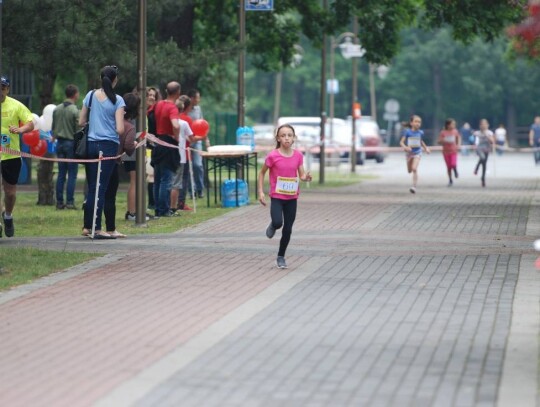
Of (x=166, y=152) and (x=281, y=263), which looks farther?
(x=166, y=152)

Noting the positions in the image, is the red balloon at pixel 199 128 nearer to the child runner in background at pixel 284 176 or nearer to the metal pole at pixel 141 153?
the metal pole at pixel 141 153

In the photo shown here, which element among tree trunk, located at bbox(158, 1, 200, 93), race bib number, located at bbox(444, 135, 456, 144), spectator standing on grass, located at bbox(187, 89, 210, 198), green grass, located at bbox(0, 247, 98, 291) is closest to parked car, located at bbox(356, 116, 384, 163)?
race bib number, located at bbox(444, 135, 456, 144)

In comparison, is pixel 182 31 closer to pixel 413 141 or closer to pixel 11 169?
pixel 413 141

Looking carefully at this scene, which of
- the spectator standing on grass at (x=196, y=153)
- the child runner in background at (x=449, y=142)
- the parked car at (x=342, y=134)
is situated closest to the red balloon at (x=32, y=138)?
the spectator standing on grass at (x=196, y=153)

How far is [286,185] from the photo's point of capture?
543 inches

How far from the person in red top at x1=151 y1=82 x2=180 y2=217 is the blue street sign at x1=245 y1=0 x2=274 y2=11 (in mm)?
5106

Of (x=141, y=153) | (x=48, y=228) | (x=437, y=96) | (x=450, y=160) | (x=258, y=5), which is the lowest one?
(x=48, y=228)

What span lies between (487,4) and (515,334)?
2060cm

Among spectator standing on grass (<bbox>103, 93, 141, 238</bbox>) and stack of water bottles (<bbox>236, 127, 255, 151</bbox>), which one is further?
stack of water bottles (<bbox>236, 127, 255, 151</bbox>)

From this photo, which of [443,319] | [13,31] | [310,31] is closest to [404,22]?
[310,31]

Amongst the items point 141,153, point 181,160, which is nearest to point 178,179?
point 181,160

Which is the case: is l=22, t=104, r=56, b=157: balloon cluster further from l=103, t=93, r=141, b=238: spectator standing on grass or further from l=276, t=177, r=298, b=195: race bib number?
l=276, t=177, r=298, b=195: race bib number

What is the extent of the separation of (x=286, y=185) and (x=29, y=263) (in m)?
2.48

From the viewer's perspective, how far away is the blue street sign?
999 inches
